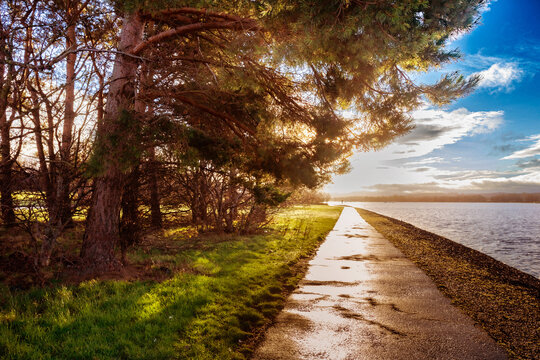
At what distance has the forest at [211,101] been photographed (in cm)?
526

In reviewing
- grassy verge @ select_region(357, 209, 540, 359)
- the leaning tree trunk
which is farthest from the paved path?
the leaning tree trunk

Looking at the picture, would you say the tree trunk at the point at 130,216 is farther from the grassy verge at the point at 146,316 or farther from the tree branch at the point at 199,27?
the tree branch at the point at 199,27

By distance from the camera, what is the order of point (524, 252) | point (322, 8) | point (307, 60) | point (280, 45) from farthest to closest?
point (524, 252) < point (307, 60) < point (280, 45) < point (322, 8)

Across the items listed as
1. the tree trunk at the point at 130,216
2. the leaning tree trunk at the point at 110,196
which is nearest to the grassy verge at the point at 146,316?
the leaning tree trunk at the point at 110,196

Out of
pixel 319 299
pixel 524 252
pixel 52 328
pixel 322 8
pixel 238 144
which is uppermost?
pixel 322 8

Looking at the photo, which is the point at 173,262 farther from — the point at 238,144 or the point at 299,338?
the point at 299,338

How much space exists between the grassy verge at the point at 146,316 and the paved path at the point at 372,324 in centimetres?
52

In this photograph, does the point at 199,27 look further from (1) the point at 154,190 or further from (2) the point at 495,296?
(2) the point at 495,296

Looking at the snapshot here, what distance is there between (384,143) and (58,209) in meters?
8.69

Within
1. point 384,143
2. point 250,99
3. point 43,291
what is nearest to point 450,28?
point 384,143

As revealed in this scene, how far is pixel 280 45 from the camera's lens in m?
5.75

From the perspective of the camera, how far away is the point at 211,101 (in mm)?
7379

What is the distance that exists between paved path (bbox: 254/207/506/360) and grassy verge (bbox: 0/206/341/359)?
523 millimetres

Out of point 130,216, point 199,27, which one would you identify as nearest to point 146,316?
point 130,216
